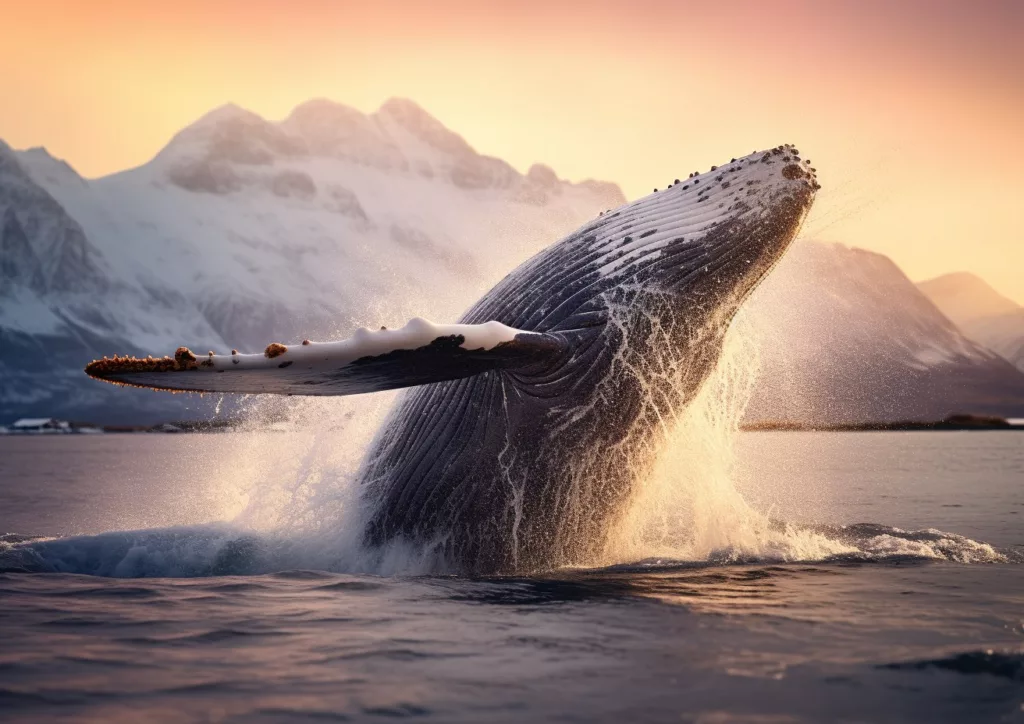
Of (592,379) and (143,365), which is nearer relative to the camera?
(143,365)

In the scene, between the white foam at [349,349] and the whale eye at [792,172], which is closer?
the white foam at [349,349]

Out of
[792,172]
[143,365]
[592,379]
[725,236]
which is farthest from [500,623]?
[792,172]

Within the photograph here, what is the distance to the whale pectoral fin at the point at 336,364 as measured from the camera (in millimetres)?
6344

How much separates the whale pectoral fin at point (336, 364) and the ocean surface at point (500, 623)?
1.34 meters

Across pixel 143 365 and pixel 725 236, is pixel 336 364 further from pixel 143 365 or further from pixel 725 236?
pixel 725 236

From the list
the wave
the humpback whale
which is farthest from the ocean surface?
the humpback whale

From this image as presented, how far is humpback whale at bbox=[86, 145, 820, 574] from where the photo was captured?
24.5 ft

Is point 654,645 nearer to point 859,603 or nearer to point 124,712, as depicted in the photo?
point 859,603

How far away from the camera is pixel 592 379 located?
7418 millimetres

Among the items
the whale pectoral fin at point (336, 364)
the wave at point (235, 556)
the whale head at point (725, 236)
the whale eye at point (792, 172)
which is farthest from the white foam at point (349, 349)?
the whale eye at point (792, 172)

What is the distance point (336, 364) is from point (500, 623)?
1.82 metres

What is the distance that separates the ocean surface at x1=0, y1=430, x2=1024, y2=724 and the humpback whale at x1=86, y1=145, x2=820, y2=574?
40cm

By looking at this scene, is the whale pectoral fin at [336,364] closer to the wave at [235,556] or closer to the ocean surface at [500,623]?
the ocean surface at [500,623]

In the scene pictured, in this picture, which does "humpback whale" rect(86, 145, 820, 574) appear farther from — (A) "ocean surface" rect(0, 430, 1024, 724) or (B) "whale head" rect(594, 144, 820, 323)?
(A) "ocean surface" rect(0, 430, 1024, 724)
